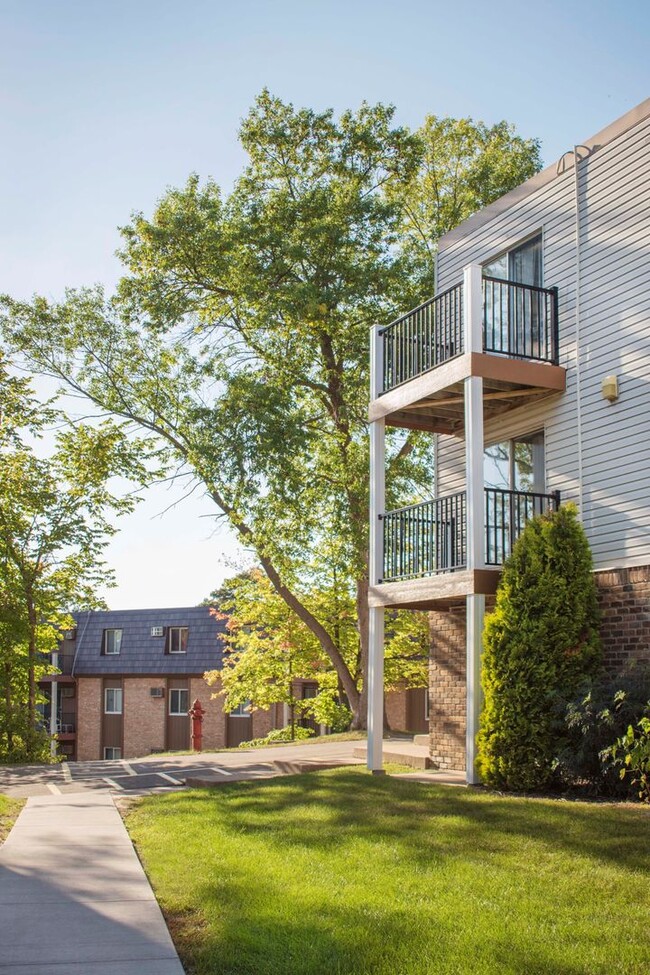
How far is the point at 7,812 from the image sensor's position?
1164cm

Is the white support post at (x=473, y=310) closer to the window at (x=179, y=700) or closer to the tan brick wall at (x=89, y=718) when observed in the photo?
the window at (x=179, y=700)

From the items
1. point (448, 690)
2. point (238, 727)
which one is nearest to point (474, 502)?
point (448, 690)

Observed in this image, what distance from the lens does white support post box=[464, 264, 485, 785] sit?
12.0 m

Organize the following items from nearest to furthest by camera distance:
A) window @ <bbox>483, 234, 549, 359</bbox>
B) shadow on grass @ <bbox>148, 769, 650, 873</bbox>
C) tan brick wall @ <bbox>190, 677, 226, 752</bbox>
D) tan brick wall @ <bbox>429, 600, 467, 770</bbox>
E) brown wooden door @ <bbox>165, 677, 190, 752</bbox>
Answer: shadow on grass @ <bbox>148, 769, 650, 873</bbox> → window @ <bbox>483, 234, 549, 359</bbox> → tan brick wall @ <bbox>429, 600, 467, 770</bbox> → tan brick wall @ <bbox>190, 677, 226, 752</bbox> → brown wooden door @ <bbox>165, 677, 190, 752</bbox>

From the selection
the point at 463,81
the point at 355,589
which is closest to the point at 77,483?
the point at 355,589

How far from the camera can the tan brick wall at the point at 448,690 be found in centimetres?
1416

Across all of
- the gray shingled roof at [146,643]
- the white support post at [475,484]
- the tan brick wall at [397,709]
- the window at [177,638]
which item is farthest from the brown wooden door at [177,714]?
the white support post at [475,484]

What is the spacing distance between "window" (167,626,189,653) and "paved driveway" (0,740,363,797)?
19947 millimetres

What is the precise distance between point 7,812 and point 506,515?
7.17 meters

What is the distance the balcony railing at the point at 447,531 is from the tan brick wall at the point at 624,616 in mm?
1475

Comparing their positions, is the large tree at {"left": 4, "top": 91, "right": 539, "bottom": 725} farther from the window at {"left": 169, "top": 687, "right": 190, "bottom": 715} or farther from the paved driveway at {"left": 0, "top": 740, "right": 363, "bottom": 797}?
the window at {"left": 169, "top": 687, "right": 190, "bottom": 715}

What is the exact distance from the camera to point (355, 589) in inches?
1082

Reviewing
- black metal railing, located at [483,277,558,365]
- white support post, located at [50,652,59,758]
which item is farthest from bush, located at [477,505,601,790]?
white support post, located at [50,652,59,758]

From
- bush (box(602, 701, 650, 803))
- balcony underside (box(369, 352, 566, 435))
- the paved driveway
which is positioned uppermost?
balcony underside (box(369, 352, 566, 435))
